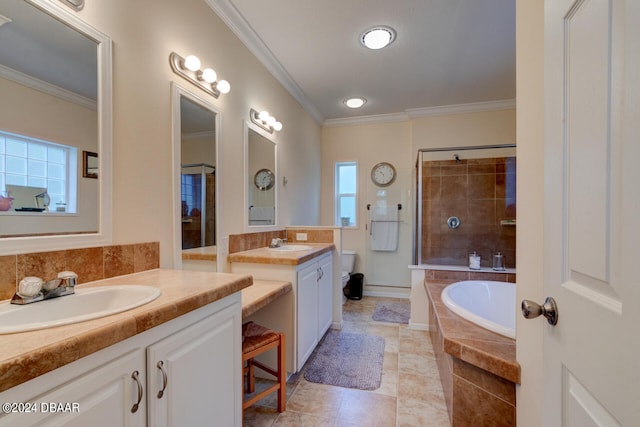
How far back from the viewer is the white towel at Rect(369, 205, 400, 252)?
156 inches

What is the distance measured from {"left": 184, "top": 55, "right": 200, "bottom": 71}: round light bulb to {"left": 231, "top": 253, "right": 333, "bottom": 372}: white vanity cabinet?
4.24 ft

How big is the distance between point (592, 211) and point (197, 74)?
1.94 m

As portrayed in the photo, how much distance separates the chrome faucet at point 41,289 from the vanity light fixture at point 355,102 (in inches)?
130

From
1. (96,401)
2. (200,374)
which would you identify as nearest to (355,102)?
(200,374)

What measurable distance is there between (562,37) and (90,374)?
4.56ft

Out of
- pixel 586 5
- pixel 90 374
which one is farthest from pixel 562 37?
pixel 90 374

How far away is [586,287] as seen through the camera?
0.60 m

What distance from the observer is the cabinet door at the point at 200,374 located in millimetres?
824

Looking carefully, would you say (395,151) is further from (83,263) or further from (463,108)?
(83,263)

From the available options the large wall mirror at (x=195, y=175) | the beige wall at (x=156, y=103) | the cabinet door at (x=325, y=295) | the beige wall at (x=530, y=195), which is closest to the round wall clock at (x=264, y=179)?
the beige wall at (x=156, y=103)

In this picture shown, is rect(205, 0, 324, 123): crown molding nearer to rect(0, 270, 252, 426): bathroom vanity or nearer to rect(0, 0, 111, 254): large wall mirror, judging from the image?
rect(0, 0, 111, 254): large wall mirror

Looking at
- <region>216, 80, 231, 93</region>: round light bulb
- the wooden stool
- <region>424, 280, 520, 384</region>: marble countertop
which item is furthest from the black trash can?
<region>216, 80, 231, 93</region>: round light bulb

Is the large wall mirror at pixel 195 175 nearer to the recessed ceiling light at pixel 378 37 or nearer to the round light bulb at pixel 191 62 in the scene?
the round light bulb at pixel 191 62

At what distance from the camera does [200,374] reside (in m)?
0.99
